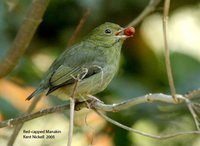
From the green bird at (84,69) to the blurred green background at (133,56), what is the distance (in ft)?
1.29

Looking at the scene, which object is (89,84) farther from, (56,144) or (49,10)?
(49,10)

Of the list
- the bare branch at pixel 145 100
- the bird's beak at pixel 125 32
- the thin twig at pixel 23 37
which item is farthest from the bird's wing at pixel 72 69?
the bare branch at pixel 145 100

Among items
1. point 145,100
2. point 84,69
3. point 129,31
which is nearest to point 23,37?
point 84,69

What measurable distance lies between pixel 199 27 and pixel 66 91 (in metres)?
2.00

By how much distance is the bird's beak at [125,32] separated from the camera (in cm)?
418

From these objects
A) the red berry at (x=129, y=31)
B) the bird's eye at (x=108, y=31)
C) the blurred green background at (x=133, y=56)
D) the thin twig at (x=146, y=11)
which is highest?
the thin twig at (x=146, y=11)

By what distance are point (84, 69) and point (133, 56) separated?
52.5 inches

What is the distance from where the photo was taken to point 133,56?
557 cm

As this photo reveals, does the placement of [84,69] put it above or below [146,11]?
below

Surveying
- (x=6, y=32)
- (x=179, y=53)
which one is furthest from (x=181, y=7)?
(x=6, y=32)

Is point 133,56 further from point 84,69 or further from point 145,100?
point 145,100

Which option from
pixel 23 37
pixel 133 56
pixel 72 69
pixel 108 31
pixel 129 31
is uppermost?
pixel 23 37

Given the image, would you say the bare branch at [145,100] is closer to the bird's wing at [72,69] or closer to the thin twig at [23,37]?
the thin twig at [23,37]

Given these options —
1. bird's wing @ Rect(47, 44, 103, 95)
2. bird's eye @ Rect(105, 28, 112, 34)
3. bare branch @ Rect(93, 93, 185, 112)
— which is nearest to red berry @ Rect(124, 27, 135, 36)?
bird's wing @ Rect(47, 44, 103, 95)
